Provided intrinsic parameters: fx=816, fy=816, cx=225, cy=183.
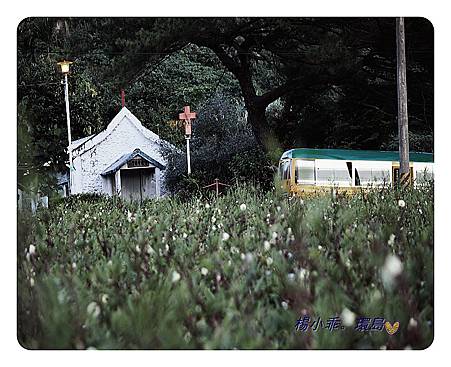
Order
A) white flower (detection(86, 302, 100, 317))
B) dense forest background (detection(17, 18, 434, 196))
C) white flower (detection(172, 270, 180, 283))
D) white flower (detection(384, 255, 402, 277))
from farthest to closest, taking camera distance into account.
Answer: dense forest background (detection(17, 18, 434, 196)) → white flower (detection(384, 255, 402, 277)) → white flower (detection(172, 270, 180, 283)) → white flower (detection(86, 302, 100, 317))

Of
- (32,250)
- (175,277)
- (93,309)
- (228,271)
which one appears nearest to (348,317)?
(228,271)

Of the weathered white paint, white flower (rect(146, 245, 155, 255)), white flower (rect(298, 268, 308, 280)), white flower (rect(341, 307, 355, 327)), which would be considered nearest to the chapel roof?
the weathered white paint

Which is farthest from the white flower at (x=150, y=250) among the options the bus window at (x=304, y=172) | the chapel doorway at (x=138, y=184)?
the bus window at (x=304, y=172)

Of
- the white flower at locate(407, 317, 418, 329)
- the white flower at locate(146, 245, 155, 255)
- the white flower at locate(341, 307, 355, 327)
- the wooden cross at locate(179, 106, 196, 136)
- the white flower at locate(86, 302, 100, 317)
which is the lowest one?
the white flower at locate(407, 317, 418, 329)

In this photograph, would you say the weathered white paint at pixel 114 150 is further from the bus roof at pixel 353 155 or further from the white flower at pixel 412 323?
the white flower at pixel 412 323

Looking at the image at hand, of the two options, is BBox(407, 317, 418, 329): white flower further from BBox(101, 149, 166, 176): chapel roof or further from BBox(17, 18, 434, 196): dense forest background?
BBox(101, 149, 166, 176): chapel roof

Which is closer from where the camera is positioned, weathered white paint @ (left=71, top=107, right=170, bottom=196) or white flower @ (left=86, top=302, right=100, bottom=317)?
white flower @ (left=86, top=302, right=100, bottom=317)

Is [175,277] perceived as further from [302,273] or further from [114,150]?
[114,150]
